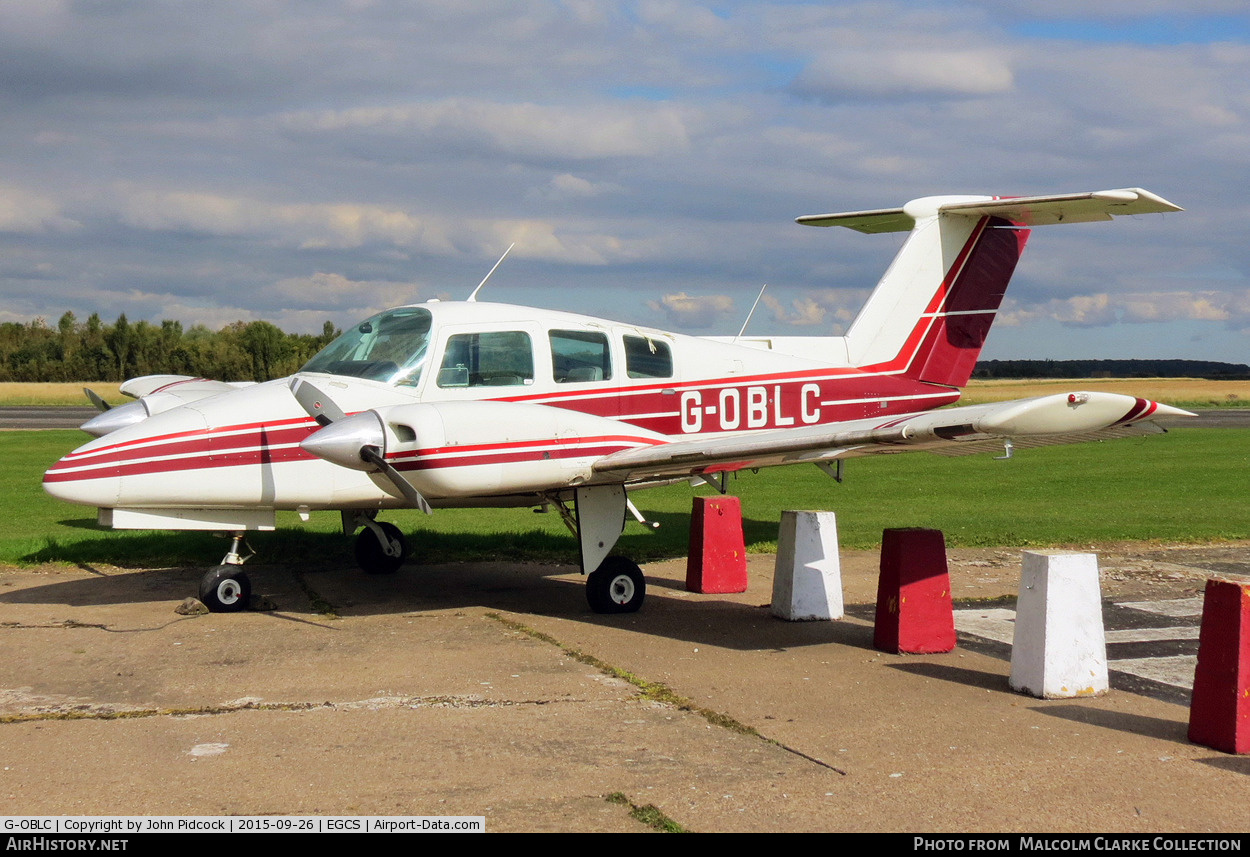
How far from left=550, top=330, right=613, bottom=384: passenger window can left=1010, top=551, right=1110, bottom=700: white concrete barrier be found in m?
4.58

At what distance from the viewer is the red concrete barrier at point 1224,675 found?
5746 mm

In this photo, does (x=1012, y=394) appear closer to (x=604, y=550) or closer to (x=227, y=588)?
(x=604, y=550)

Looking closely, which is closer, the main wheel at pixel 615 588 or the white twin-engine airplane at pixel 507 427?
the white twin-engine airplane at pixel 507 427

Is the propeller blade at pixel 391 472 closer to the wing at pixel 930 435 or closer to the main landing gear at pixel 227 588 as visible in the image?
the wing at pixel 930 435

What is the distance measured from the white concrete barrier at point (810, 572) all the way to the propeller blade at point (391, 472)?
313cm

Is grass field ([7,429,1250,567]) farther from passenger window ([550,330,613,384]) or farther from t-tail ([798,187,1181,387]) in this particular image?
passenger window ([550,330,613,384])

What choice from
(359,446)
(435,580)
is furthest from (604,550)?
(435,580)

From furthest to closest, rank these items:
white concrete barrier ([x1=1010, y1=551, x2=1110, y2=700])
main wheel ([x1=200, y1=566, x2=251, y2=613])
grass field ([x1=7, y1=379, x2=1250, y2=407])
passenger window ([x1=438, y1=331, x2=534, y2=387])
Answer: grass field ([x1=7, y1=379, x2=1250, y2=407])
passenger window ([x1=438, y1=331, x2=534, y2=387])
main wheel ([x1=200, y1=566, x2=251, y2=613])
white concrete barrier ([x1=1010, y1=551, x2=1110, y2=700])

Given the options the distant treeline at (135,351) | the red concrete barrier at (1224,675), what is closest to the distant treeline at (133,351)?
the distant treeline at (135,351)

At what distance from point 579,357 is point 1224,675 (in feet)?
19.8

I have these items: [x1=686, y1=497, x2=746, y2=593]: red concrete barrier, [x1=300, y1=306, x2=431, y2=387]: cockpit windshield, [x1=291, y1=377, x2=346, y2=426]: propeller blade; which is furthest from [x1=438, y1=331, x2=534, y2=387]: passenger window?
[x1=686, y1=497, x2=746, y2=593]: red concrete barrier

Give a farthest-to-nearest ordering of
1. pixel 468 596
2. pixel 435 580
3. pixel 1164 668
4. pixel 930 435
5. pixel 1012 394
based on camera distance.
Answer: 1. pixel 1012 394
2. pixel 435 580
3. pixel 468 596
4. pixel 1164 668
5. pixel 930 435

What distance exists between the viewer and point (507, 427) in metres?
8.65

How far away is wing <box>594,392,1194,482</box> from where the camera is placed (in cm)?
656
